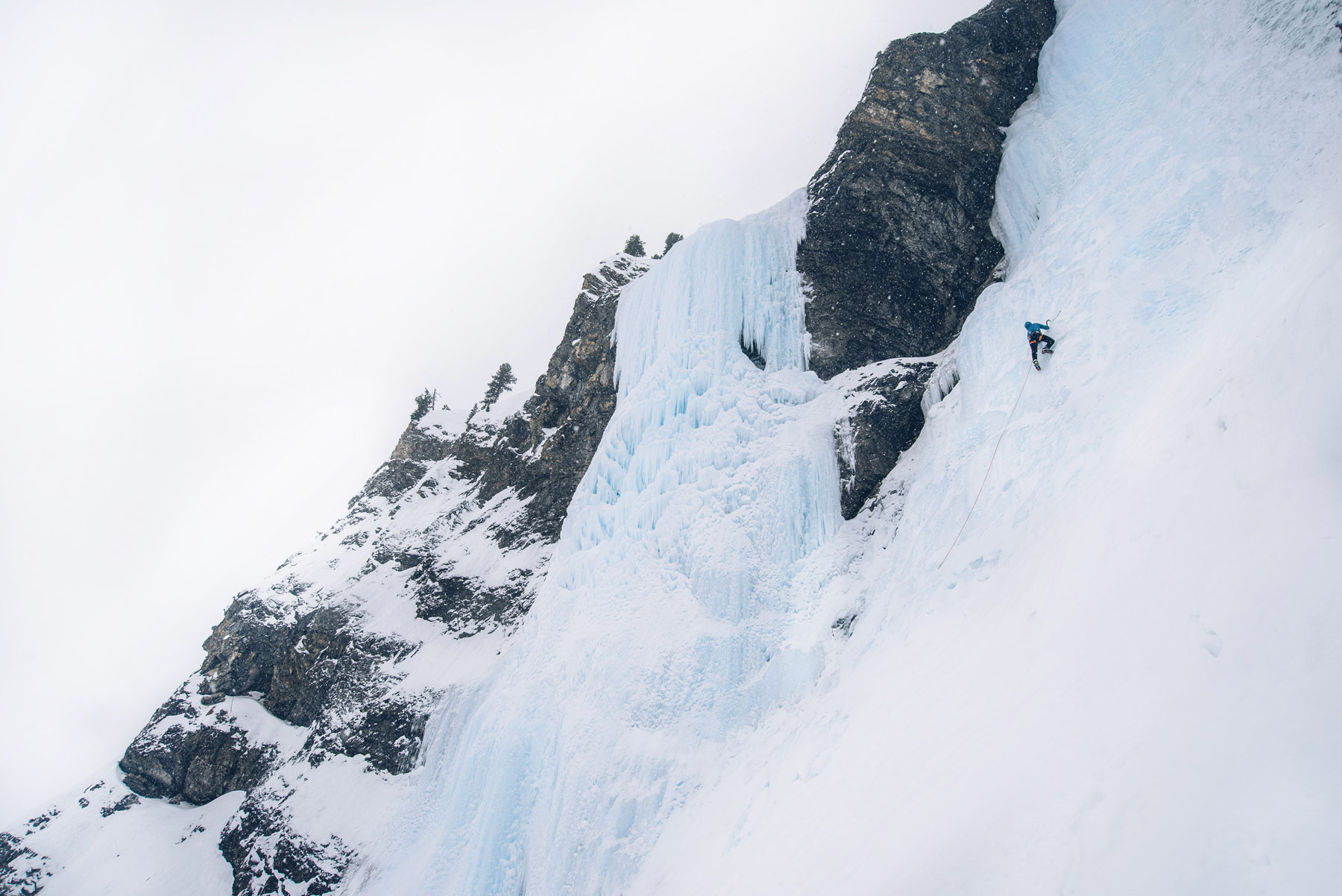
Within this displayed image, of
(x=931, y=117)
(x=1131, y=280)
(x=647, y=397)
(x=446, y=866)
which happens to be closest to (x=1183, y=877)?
(x=1131, y=280)

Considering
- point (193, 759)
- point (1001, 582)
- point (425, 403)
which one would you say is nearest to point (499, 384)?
point (425, 403)

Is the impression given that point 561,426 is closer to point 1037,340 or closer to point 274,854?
point 1037,340

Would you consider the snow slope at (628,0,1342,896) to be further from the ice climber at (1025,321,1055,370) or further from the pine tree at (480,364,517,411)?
the pine tree at (480,364,517,411)

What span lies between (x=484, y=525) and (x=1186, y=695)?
67.3 ft

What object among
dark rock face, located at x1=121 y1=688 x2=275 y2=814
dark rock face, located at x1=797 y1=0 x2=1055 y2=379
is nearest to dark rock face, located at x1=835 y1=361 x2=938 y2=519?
dark rock face, located at x1=797 y1=0 x2=1055 y2=379

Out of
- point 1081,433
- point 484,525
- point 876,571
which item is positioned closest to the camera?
point 1081,433

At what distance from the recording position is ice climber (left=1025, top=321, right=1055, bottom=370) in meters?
10.4

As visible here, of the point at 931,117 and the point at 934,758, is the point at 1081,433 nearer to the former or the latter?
the point at 934,758

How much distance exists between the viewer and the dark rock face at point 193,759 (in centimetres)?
2209

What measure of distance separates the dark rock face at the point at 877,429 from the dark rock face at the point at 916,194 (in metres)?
1.64

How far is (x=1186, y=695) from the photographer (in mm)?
4438

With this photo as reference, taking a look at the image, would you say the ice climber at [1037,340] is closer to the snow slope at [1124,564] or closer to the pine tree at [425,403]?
the snow slope at [1124,564]

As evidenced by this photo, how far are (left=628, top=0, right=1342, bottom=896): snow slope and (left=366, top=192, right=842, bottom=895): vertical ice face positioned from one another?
41.1 inches

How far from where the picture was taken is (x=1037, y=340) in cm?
1036
